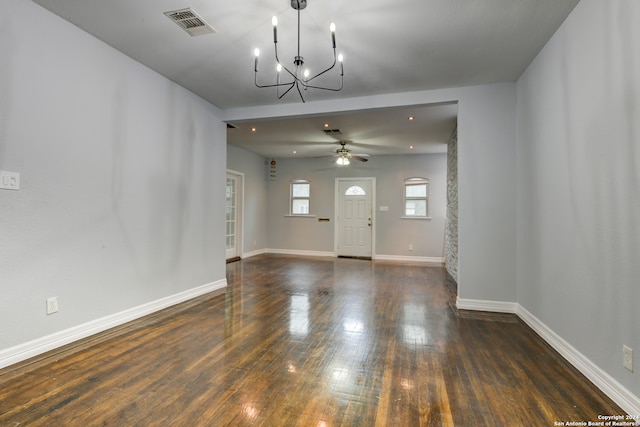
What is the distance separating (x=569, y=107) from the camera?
246 centimetres

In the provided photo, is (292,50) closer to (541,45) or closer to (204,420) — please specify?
(541,45)

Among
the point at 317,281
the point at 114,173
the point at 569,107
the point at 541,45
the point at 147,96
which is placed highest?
the point at 541,45

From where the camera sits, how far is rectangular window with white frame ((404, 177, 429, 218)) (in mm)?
7703

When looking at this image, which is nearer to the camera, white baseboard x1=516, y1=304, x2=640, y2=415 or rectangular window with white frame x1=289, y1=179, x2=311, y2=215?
white baseboard x1=516, y1=304, x2=640, y2=415

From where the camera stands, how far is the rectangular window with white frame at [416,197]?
25.3 feet

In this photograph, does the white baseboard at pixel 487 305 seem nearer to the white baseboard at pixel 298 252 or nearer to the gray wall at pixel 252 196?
the white baseboard at pixel 298 252

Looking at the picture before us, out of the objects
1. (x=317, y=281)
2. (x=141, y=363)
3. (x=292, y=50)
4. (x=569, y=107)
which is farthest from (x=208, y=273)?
(x=569, y=107)

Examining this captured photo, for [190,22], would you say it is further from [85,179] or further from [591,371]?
[591,371]

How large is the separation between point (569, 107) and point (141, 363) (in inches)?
151

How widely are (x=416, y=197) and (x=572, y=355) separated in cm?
563

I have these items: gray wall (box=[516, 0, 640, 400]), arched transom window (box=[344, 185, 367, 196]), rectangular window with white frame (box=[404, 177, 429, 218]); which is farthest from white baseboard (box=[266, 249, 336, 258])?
gray wall (box=[516, 0, 640, 400])

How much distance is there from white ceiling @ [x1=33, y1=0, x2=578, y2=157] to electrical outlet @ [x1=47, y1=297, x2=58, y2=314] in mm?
2310

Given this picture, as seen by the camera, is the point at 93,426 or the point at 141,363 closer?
the point at 93,426

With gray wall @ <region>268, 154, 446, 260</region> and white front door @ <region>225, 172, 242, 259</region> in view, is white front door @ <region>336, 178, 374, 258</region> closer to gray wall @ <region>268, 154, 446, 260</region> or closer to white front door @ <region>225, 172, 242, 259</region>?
Answer: gray wall @ <region>268, 154, 446, 260</region>
